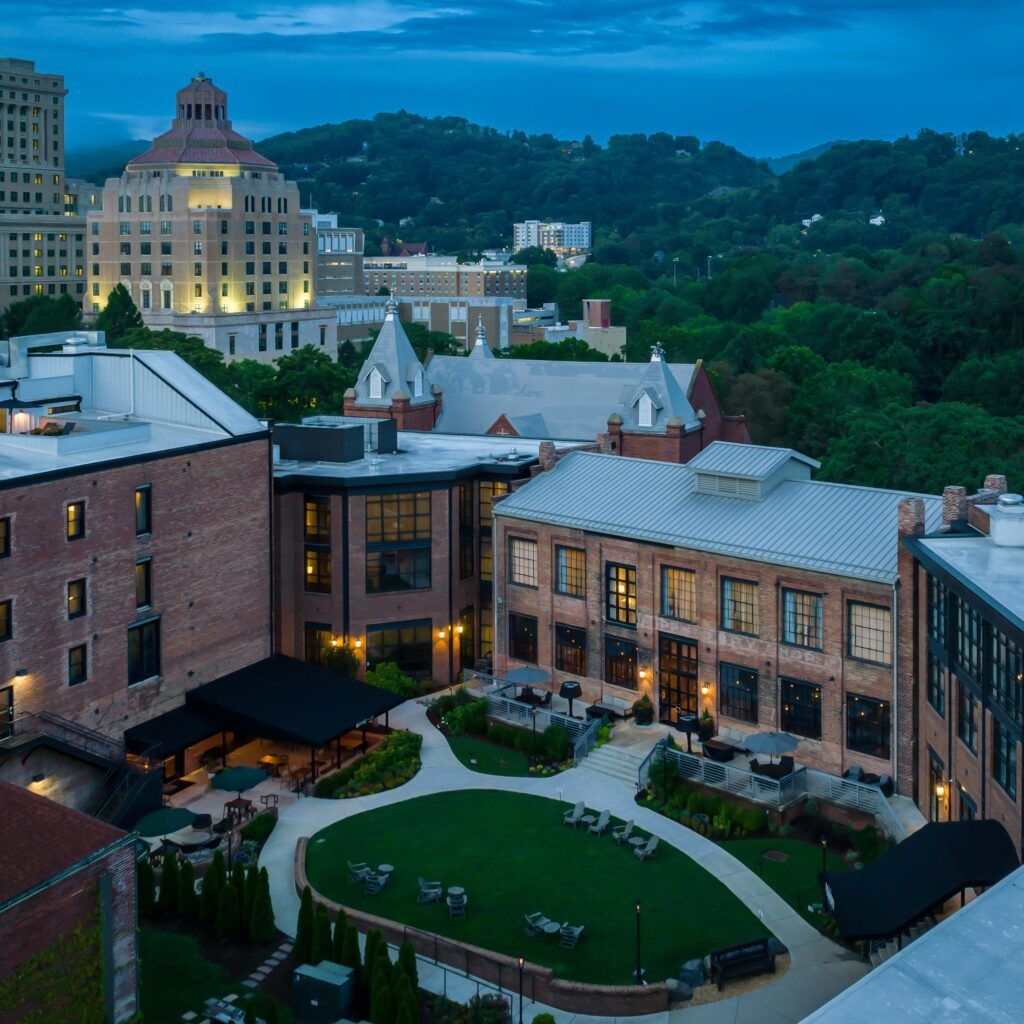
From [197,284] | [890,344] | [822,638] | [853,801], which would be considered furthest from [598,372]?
[197,284]

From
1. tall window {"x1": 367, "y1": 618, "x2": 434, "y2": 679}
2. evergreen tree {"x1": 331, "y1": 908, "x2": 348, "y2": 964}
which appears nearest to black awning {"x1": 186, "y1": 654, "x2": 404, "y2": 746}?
tall window {"x1": 367, "y1": 618, "x2": 434, "y2": 679}

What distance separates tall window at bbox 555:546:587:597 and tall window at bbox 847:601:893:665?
1128cm

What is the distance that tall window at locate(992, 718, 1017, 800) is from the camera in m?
33.8

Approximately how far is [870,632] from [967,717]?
736 centimetres

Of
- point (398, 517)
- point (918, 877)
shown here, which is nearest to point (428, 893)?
point (918, 877)

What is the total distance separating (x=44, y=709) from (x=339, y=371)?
61.6 meters

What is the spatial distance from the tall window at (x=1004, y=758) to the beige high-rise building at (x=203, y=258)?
149 m

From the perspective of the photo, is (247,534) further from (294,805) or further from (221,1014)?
(221,1014)

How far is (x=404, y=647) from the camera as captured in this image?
56500 mm

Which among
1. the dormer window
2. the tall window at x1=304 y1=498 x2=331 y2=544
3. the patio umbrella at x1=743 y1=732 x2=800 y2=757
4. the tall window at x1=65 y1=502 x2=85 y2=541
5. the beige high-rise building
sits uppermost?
the beige high-rise building

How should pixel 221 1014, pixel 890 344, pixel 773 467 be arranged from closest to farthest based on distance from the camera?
pixel 221 1014
pixel 773 467
pixel 890 344

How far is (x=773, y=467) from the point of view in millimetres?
51125

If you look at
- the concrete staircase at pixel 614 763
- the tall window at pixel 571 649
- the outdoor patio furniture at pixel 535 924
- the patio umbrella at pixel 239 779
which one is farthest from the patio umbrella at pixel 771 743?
the patio umbrella at pixel 239 779

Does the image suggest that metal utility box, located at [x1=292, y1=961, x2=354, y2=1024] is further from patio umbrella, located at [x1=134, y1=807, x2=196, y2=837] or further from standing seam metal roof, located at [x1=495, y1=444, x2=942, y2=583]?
standing seam metal roof, located at [x1=495, y1=444, x2=942, y2=583]
